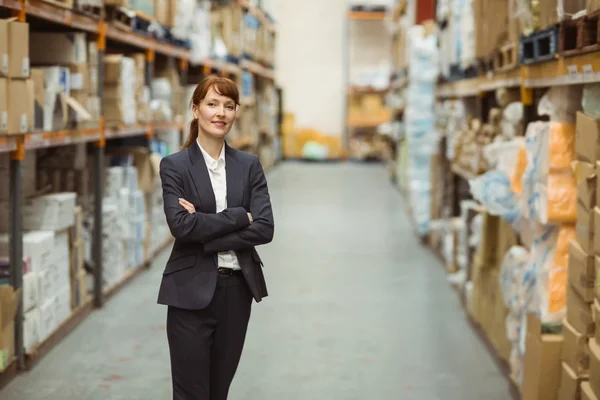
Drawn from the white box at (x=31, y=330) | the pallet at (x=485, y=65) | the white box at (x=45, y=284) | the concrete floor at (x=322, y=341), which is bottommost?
the concrete floor at (x=322, y=341)

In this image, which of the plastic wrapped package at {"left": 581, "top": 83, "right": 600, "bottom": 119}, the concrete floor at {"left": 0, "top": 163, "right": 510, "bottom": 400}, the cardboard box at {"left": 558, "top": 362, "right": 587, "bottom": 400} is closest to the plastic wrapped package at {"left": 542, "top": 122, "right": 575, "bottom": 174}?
the plastic wrapped package at {"left": 581, "top": 83, "right": 600, "bottom": 119}

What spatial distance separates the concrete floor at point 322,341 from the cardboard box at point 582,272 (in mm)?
1098

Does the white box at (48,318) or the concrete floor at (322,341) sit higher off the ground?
the white box at (48,318)

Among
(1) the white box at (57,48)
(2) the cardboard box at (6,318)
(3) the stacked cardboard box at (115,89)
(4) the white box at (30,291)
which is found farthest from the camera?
(3) the stacked cardboard box at (115,89)

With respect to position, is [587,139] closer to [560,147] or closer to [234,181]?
[560,147]

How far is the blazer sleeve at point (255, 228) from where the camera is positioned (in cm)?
264

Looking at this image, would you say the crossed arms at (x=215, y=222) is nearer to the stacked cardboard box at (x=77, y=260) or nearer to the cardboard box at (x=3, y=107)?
the cardboard box at (x=3, y=107)

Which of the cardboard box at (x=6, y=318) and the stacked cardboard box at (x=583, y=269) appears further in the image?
the cardboard box at (x=6, y=318)

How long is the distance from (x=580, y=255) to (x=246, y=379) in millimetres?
1897

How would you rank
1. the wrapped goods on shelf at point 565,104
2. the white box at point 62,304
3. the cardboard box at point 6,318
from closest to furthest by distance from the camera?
the wrapped goods on shelf at point 565,104, the cardboard box at point 6,318, the white box at point 62,304

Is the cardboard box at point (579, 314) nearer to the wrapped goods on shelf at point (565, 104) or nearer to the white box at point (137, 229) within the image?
the wrapped goods on shelf at point (565, 104)

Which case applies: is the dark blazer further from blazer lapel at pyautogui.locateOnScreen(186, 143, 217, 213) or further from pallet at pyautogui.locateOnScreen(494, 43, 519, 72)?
pallet at pyautogui.locateOnScreen(494, 43, 519, 72)

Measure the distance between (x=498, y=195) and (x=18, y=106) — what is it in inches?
93.2

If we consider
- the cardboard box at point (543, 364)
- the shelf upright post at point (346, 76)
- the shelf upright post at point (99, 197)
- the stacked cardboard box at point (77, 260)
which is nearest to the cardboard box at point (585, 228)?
the cardboard box at point (543, 364)
